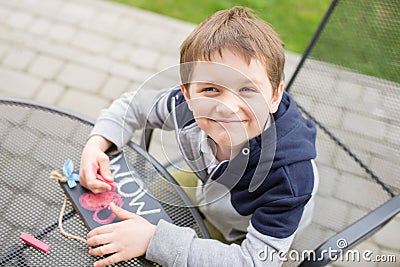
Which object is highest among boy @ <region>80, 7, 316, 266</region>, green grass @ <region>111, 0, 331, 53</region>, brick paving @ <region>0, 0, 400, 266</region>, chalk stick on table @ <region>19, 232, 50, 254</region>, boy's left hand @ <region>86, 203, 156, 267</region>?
boy @ <region>80, 7, 316, 266</region>

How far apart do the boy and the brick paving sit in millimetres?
1241

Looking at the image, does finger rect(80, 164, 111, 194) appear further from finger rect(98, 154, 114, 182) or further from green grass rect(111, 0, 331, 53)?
green grass rect(111, 0, 331, 53)

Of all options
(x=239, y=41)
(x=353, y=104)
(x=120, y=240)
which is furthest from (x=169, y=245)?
(x=353, y=104)

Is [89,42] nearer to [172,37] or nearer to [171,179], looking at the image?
[172,37]

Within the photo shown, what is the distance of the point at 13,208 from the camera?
4.62ft

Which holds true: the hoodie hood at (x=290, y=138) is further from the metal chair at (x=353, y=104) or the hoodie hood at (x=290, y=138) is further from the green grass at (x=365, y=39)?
the metal chair at (x=353, y=104)

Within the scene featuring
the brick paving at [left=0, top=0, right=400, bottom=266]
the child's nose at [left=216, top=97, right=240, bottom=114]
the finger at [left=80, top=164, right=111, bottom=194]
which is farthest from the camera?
the brick paving at [left=0, top=0, right=400, bottom=266]

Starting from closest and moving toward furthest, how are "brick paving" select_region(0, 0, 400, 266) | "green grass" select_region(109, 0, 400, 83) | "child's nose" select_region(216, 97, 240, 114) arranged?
"child's nose" select_region(216, 97, 240, 114) < "green grass" select_region(109, 0, 400, 83) < "brick paving" select_region(0, 0, 400, 266)

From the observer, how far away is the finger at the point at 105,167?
4.66 ft

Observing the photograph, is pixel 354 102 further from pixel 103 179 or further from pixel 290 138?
pixel 103 179

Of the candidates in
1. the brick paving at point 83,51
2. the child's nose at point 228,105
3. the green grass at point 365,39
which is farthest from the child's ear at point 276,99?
the brick paving at point 83,51

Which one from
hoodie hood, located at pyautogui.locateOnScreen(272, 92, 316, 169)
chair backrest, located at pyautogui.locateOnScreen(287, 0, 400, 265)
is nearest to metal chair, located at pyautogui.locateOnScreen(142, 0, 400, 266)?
chair backrest, located at pyautogui.locateOnScreen(287, 0, 400, 265)

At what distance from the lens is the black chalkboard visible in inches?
52.6

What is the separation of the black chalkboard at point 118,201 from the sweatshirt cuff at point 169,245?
8cm
